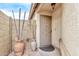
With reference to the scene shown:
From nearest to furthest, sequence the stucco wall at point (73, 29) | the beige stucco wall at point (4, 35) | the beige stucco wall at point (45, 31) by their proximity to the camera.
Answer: the stucco wall at point (73, 29)
the beige stucco wall at point (4, 35)
the beige stucco wall at point (45, 31)

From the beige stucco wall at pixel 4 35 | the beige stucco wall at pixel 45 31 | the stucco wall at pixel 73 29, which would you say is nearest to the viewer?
the stucco wall at pixel 73 29

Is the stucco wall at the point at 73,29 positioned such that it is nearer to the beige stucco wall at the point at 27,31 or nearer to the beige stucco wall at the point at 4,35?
the beige stucco wall at the point at 27,31

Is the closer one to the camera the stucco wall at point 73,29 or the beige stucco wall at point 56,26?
the stucco wall at point 73,29

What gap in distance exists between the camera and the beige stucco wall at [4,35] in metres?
1.72

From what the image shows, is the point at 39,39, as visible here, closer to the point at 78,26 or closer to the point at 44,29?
the point at 44,29

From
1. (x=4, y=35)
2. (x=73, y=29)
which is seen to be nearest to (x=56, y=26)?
(x=73, y=29)

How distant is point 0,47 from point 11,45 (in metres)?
0.17

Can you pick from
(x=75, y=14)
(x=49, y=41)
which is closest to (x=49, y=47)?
(x=49, y=41)

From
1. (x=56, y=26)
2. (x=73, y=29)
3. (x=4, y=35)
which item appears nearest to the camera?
(x=73, y=29)

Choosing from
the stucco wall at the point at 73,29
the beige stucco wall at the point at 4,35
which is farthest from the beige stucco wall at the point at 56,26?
the beige stucco wall at the point at 4,35

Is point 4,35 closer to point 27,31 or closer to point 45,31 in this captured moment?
point 27,31

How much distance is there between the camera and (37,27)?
202cm

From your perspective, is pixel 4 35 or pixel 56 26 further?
pixel 56 26

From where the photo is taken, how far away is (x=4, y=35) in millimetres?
1729
